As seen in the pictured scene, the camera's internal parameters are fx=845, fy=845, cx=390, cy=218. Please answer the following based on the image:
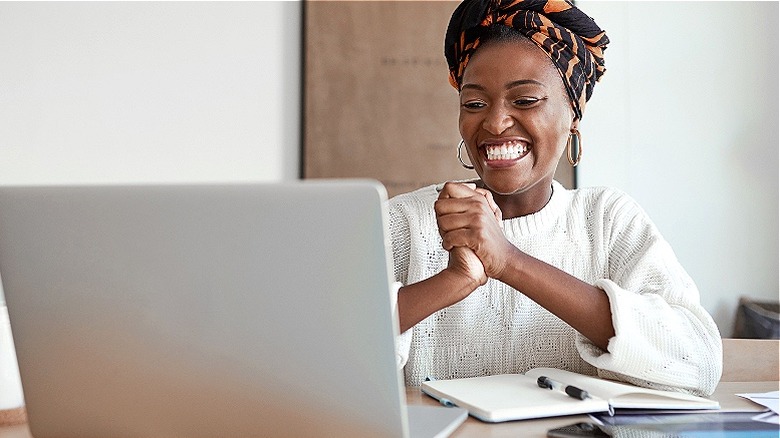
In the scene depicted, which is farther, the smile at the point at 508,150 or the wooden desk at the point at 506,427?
the smile at the point at 508,150

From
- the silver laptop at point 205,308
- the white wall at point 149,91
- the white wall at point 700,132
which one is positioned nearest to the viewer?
the silver laptop at point 205,308

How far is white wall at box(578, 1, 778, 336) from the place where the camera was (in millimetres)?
2910

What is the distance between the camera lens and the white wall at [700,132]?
9.55 ft

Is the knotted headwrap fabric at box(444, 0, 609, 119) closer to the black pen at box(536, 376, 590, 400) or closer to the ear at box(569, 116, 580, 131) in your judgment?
the ear at box(569, 116, 580, 131)

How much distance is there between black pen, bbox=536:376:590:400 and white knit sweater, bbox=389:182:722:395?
7.0 inches

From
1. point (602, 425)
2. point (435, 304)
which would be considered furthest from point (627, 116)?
point (602, 425)

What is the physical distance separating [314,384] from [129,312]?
0.62ft

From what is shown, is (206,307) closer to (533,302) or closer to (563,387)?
(563,387)

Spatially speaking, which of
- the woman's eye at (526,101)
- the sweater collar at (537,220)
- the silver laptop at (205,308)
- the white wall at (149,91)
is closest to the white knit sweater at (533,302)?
the sweater collar at (537,220)

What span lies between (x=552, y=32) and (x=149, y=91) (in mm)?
1724

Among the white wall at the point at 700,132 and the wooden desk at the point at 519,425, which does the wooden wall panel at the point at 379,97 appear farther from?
the wooden desk at the point at 519,425

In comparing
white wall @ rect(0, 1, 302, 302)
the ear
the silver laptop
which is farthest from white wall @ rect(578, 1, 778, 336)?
the silver laptop

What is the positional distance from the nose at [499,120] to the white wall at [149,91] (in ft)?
4.78

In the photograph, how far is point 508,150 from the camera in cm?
156
